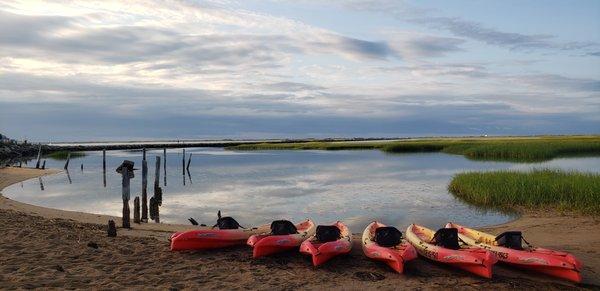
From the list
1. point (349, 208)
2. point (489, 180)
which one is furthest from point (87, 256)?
point (489, 180)

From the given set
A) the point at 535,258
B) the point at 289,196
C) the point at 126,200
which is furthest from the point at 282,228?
the point at 289,196

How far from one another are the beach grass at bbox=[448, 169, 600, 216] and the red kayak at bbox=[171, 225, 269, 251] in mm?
12013

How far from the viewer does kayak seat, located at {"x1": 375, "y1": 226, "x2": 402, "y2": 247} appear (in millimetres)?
11336

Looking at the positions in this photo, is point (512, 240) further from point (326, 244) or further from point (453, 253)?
point (326, 244)

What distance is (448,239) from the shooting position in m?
11.1

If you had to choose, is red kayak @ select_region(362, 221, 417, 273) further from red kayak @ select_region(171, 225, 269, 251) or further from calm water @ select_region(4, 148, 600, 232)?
calm water @ select_region(4, 148, 600, 232)

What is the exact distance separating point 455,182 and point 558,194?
6657 millimetres

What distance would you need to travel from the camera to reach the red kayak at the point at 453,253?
9688 millimetres

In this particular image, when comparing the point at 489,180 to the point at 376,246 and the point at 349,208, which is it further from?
the point at 376,246

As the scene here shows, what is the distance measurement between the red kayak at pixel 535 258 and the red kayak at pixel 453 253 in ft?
1.64

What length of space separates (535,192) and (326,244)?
504 inches

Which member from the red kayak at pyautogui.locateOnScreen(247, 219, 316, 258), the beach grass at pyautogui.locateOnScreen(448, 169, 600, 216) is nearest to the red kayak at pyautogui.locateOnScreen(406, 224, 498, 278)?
the red kayak at pyautogui.locateOnScreen(247, 219, 316, 258)

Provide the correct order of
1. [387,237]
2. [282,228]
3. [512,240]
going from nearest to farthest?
[512,240], [387,237], [282,228]

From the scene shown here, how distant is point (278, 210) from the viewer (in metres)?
20.9
